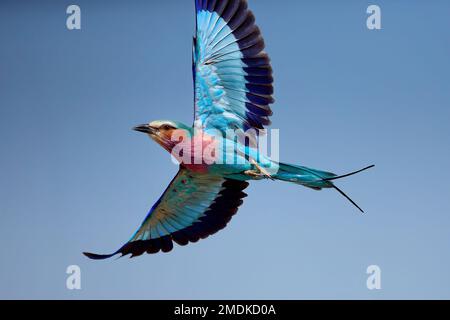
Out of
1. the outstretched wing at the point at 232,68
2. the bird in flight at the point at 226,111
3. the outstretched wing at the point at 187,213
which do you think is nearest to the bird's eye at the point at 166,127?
the bird in flight at the point at 226,111

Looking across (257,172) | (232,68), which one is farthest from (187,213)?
(232,68)

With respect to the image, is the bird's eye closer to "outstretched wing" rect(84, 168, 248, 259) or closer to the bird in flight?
the bird in flight

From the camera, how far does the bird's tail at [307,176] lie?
82.3 inches

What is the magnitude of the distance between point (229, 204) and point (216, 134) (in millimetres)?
294

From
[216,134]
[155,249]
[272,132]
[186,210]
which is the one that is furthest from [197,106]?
[155,249]

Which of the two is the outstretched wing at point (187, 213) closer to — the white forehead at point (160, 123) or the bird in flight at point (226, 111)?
the bird in flight at point (226, 111)

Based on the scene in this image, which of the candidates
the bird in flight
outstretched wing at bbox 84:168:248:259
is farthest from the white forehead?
outstretched wing at bbox 84:168:248:259

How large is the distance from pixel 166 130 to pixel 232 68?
31 cm

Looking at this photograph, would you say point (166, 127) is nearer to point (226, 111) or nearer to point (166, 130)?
point (166, 130)

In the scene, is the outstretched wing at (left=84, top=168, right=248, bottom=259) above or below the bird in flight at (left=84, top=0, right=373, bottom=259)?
below

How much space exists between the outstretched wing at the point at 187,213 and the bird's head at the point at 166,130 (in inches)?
8.0

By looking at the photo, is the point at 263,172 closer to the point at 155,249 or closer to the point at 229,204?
the point at 229,204

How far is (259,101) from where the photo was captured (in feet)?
7.28

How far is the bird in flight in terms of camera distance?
2.14 metres
